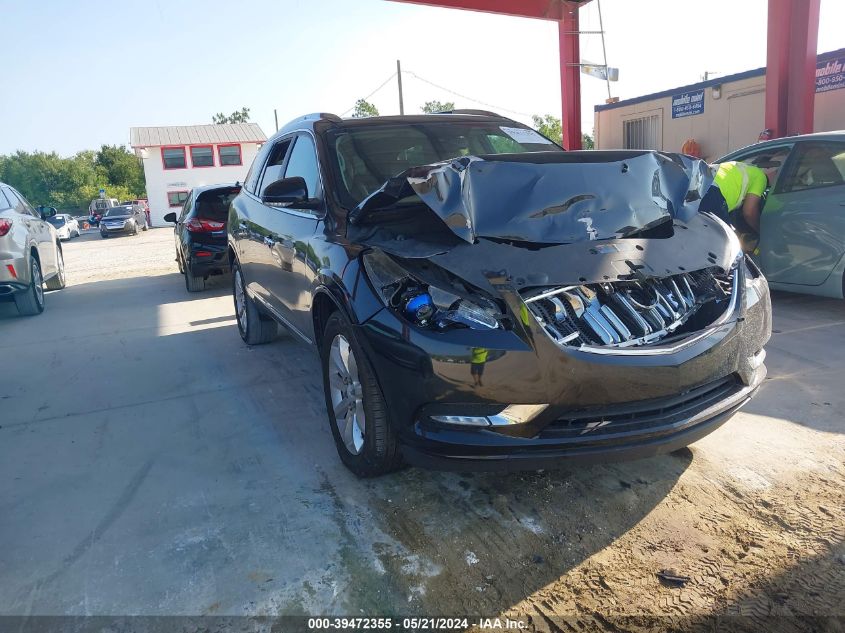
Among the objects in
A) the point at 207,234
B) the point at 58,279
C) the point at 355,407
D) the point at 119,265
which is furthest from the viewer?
the point at 119,265

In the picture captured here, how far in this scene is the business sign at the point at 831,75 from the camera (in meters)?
12.0

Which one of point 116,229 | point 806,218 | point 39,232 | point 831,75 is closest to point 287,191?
point 806,218

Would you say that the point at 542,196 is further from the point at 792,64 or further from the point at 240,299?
the point at 792,64

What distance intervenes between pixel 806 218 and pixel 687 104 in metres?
10.7

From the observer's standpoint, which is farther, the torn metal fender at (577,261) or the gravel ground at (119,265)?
the gravel ground at (119,265)

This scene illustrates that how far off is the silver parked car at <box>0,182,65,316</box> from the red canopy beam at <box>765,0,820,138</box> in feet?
34.4

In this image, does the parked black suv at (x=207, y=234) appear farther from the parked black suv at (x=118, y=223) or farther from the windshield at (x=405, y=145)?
the parked black suv at (x=118, y=223)

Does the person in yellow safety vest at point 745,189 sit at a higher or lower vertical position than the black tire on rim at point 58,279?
higher

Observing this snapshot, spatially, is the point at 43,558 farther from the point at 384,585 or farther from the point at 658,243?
the point at 658,243

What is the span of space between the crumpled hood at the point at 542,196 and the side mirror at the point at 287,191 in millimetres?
610

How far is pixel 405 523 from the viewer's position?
293cm

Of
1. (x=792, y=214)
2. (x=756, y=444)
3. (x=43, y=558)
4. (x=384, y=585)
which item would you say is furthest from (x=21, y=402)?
(x=792, y=214)

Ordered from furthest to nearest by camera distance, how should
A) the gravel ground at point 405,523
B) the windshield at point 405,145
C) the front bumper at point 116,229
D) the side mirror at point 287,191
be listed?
1. the front bumper at point 116,229
2. the windshield at point 405,145
3. the side mirror at point 287,191
4. the gravel ground at point 405,523

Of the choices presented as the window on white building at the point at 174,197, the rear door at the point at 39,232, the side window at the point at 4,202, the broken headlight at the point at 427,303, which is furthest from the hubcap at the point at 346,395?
the window on white building at the point at 174,197
